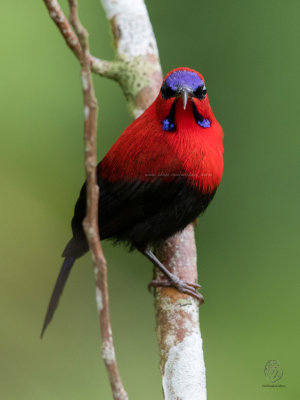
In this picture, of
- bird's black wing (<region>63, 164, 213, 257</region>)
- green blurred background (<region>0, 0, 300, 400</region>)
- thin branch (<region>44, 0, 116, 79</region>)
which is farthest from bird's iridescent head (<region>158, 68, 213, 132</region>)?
green blurred background (<region>0, 0, 300, 400</region>)

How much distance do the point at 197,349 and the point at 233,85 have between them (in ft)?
7.71

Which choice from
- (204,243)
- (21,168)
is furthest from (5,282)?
(204,243)

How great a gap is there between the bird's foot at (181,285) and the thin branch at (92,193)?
4.40 feet

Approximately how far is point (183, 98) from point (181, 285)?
31.4 inches

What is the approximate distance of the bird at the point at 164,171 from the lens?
8.63 ft

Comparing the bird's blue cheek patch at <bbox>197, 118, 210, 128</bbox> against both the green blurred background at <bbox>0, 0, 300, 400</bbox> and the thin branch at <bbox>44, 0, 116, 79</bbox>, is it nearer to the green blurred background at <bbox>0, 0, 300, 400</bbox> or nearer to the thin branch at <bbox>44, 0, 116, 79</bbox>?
the thin branch at <bbox>44, 0, 116, 79</bbox>

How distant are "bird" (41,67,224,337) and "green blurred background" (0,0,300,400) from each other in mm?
1336

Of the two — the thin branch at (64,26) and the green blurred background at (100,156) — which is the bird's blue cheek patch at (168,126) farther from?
the green blurred background at (100,156)

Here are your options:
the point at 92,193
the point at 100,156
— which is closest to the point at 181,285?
the point at 92,193

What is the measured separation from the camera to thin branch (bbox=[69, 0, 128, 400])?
1.27 meters

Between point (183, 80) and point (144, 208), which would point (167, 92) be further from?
point (144, 208)

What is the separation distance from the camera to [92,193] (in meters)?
1.31

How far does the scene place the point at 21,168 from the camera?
4332 mm

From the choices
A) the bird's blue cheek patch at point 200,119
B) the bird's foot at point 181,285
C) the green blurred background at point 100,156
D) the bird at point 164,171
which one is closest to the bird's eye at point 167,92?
the bird at point 164,171
